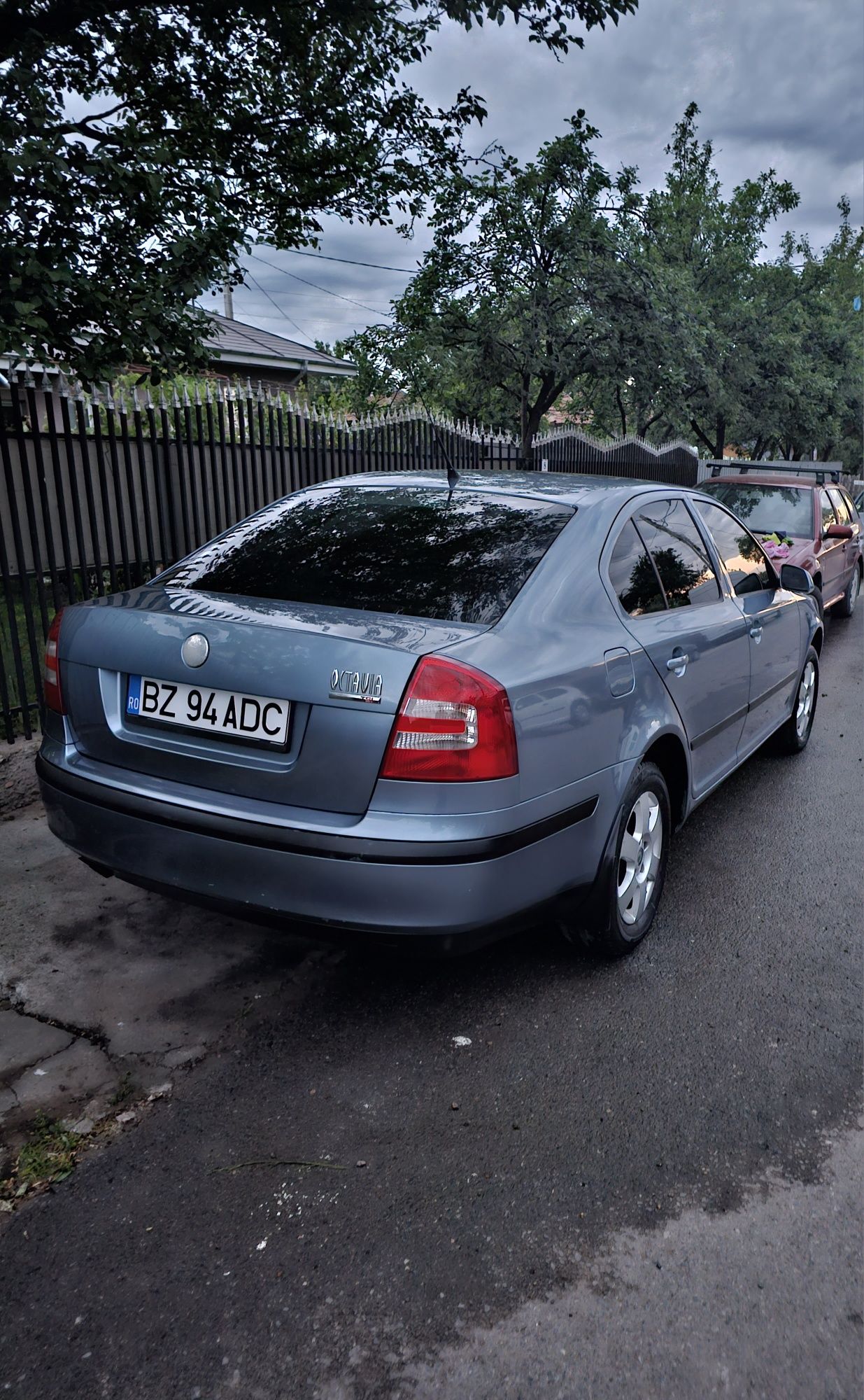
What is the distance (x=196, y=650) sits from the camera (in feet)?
9.09

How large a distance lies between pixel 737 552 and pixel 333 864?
314cm

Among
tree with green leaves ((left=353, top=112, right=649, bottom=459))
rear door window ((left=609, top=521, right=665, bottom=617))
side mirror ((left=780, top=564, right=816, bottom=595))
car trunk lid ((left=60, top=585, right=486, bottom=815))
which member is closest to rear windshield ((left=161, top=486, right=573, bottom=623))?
car trunk lid ((left=60, top=585, right=486, bottom=815))

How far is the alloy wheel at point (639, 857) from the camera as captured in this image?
3369mm

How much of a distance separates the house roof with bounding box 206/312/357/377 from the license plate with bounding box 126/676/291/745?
16745 millimetres

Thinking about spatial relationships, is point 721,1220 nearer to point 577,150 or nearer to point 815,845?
point 815,845

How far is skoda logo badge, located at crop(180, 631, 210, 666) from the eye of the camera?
2758mm

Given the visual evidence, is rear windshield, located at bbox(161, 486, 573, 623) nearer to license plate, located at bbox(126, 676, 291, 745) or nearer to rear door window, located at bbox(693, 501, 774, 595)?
license plate, located at bbox(126, 676, 291, 745)

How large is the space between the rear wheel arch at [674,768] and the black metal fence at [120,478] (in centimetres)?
262

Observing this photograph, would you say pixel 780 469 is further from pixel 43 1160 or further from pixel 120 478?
pixel 43 1160

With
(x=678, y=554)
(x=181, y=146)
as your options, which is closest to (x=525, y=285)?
(x=181, y=146)

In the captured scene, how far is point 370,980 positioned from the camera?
Answer: 3270mm

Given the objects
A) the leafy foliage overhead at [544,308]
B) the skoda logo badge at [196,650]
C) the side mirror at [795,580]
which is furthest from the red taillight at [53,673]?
the leafy foliage overhead at [544,308]

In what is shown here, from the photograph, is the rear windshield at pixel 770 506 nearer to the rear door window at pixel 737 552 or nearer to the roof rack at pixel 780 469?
the roof rack at pixel 780 469

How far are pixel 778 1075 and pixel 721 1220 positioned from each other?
660 mm
